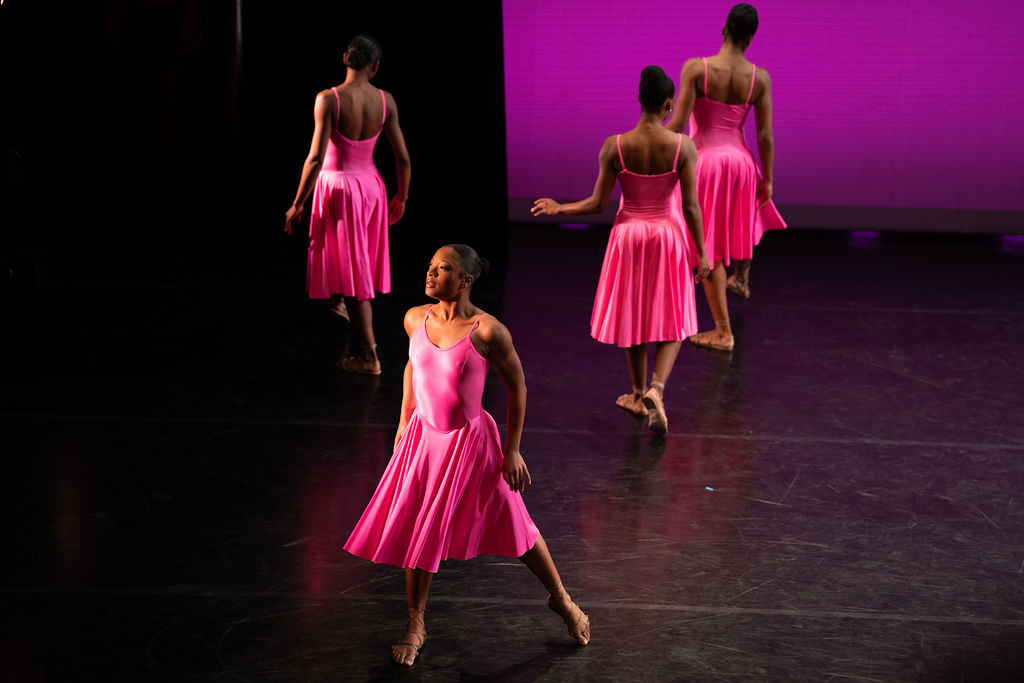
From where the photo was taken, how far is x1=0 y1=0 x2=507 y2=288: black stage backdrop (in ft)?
29.2

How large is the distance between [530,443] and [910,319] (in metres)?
3.05

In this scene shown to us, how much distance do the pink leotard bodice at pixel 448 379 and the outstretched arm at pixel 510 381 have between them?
1.3 inches

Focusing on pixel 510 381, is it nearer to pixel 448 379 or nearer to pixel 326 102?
pixel 448 379

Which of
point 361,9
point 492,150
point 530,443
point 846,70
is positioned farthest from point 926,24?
point 530,443

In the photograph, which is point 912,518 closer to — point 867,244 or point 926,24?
point 867,244

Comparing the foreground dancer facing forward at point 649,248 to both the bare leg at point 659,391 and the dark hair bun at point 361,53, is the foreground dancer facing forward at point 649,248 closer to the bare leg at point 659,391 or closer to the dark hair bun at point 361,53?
the bare leg at point 659,391

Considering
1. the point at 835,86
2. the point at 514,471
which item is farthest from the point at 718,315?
the point at 835,86

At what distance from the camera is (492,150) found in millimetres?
9336

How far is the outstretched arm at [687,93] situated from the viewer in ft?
19.6

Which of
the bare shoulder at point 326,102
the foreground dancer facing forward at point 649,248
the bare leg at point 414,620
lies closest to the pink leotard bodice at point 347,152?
the bare shoulder at point 326,102

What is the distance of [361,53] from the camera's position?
5.32 metres

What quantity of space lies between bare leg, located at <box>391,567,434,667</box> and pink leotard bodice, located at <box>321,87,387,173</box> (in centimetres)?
275

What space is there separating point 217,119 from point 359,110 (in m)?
4.77

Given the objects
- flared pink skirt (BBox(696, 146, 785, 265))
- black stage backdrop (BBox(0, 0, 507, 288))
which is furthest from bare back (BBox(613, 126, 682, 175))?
black stage backdrop (BBox(0, 0, 507, 288))
